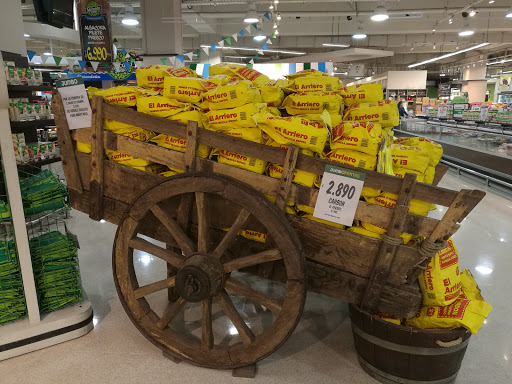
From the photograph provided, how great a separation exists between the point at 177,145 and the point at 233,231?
53cm

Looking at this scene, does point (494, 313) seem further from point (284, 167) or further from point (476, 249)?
point (284, 167)

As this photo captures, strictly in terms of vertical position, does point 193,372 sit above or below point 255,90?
below

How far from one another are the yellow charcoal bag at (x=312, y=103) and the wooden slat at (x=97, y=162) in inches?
39.4

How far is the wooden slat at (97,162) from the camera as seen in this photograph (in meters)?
2.01

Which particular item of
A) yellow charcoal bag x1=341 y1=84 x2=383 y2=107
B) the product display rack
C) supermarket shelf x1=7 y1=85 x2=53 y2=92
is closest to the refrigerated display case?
yellow charcoal bag x1=341 y1=84 x2=383 y2=107

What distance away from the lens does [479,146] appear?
7223 mm

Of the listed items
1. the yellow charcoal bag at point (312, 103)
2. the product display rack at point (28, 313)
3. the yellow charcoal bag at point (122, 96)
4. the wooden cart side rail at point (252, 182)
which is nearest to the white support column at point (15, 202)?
the product display rack at point (28, 313)

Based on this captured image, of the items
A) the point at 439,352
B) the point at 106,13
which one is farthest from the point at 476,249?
the point at 106,13

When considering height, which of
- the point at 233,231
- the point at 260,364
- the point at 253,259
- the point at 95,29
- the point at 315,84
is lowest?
the point at 260,364

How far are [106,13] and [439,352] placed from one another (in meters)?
6.59

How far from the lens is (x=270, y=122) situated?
5.93ft

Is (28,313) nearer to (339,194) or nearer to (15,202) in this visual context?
(15,202)

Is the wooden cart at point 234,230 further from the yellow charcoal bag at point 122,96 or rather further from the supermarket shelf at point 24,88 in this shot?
the supermarket shelf at point 24,88

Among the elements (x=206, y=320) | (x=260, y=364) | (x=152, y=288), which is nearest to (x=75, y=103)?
(x=152, y=288)
